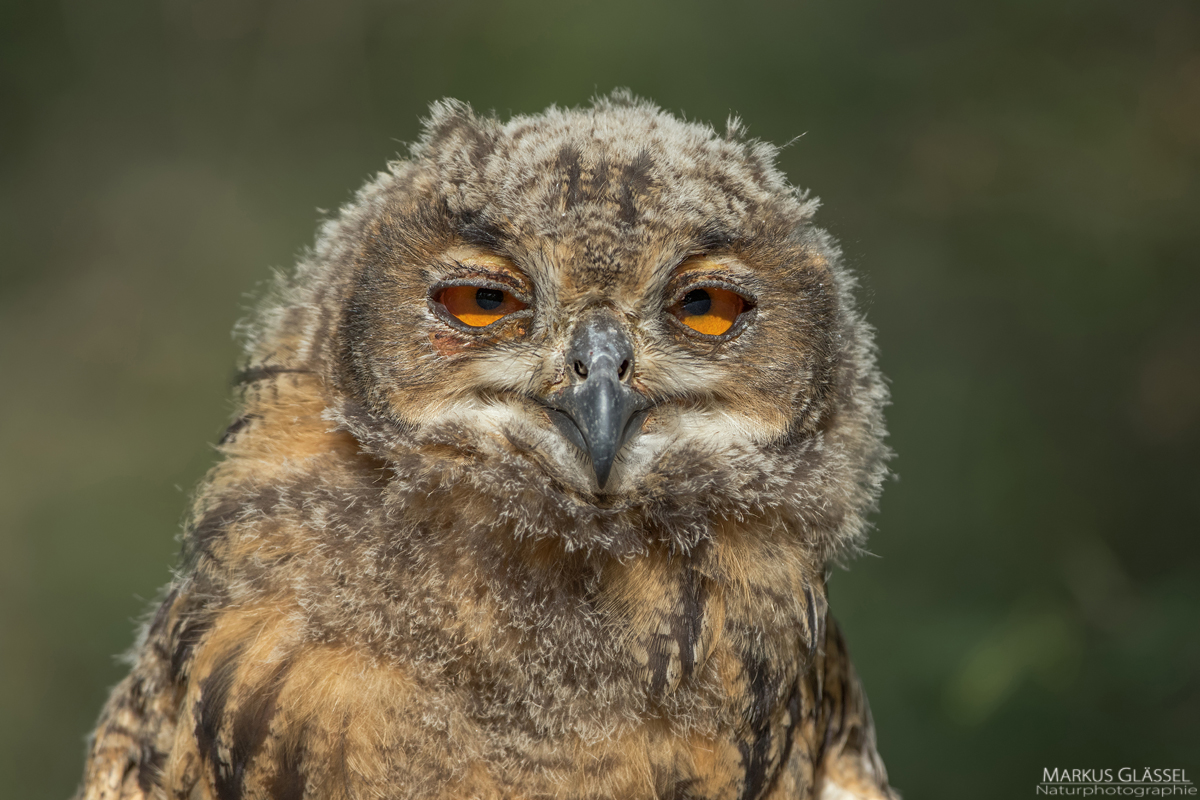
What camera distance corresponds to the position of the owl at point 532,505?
1.40 metres

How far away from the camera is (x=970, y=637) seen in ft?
7.54

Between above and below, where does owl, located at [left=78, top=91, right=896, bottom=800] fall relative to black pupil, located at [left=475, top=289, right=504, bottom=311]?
below

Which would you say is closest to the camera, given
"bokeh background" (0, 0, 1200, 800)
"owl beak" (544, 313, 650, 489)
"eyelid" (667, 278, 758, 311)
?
"owl beak" (544, 313, 650, 489)

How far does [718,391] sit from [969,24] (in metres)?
2.24

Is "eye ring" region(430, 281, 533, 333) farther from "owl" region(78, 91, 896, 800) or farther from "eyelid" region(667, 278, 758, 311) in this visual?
"eyelid" region(667, 278, 758, 311)

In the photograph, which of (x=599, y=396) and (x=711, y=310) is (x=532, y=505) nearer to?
(x=599, y=396)

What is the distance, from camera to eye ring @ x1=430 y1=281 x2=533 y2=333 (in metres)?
1.42

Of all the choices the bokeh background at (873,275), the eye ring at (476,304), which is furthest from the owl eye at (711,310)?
the bokeh background at (873,275)

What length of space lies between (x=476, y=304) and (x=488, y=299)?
2cm

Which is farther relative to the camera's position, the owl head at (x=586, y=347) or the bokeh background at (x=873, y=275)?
the bokeh background at (x=873, y=275)

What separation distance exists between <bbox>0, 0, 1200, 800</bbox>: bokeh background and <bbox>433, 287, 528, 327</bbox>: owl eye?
616 millimetres

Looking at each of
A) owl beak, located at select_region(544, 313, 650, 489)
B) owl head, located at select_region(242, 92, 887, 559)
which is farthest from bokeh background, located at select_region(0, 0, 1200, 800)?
owl beak, located at select_region(544, 313, 650, 489)

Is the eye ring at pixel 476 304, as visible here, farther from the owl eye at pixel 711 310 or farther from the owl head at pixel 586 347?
the owl eye at pixel 711 310

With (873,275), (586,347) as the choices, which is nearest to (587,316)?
(586,347)
